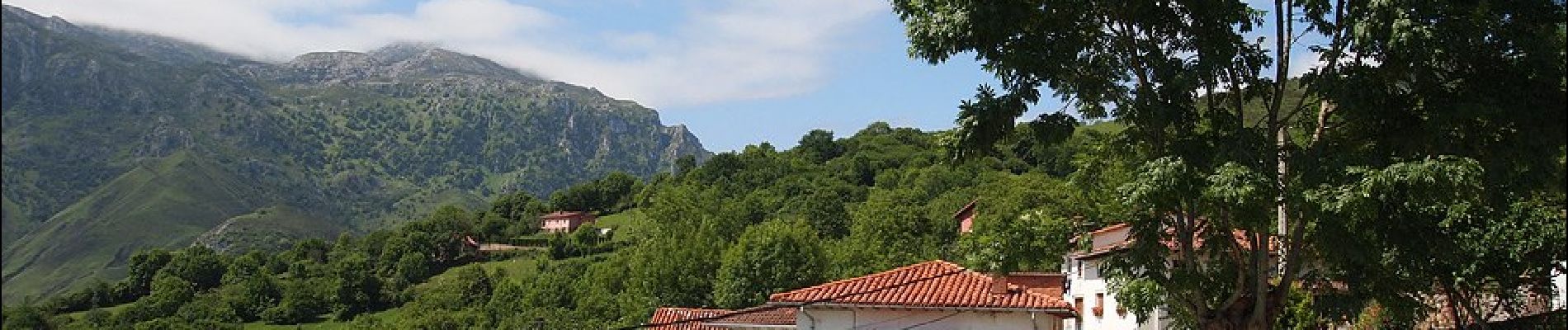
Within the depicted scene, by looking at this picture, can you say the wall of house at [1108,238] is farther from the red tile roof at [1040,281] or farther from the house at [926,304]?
the house at [926,304]

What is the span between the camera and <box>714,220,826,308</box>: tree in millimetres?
67375

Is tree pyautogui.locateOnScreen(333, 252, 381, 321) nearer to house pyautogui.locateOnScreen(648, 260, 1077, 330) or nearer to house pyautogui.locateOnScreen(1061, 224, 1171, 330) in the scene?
house pyautogui.locateOnScreen(1061, 224, 1171, 330)

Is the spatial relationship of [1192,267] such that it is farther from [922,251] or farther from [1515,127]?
[922,251]

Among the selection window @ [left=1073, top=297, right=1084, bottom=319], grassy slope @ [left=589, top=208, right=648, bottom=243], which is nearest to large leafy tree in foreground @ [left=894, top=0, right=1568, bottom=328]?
window @ [left=1073, top=297, right=1084, bottom=319]

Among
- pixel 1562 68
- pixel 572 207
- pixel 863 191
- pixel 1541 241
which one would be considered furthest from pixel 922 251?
pixel 572 207

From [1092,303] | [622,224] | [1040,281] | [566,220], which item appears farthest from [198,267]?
[1040,281]

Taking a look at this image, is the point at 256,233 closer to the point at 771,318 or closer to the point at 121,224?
the point at 121,224

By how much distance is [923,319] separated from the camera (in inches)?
859

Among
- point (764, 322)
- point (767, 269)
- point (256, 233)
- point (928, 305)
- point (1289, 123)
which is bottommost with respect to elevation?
point (256, 233)

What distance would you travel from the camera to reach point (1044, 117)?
12547 mm

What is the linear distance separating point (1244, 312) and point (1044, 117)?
2.62 m

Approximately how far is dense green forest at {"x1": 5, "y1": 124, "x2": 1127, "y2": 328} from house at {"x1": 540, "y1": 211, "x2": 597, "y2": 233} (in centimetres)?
308

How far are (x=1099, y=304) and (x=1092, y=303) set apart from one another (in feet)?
1.17

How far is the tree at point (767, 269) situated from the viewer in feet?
221
